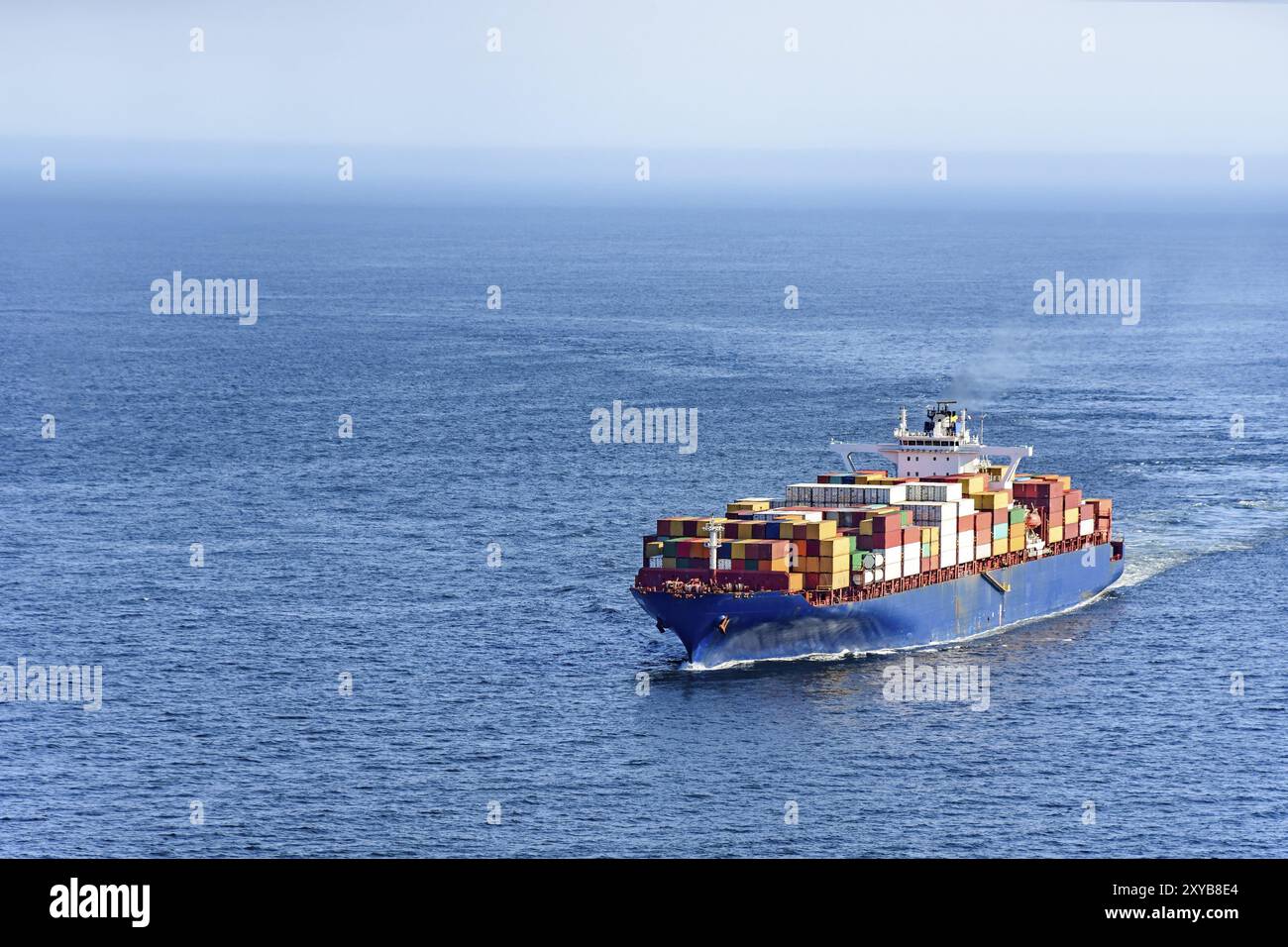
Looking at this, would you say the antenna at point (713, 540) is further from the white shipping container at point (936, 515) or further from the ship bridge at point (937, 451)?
the ship bridge at point (937, 451)

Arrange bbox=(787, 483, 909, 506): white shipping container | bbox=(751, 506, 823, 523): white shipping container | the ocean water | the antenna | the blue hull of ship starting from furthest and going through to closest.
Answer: bbox=(787, 483, 909, 506): white shipping container → bbox=(751, 506, 823, 523): white shipping container → the antenna → the blue hull of ship → the ocean water

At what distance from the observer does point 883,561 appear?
7988 centimetres

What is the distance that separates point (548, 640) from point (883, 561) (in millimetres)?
13097

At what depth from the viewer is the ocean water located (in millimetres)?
57250

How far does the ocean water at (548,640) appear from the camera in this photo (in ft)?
188

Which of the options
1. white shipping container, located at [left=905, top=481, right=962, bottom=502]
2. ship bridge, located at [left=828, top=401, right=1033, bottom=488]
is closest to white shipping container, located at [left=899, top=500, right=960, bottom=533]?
white shipping container, located at [left=905, top=481, right=962, bottom=502]

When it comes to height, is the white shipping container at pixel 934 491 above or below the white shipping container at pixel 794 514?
above

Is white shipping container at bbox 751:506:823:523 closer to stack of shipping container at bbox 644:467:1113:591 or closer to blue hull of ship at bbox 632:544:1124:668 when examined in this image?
stack of shipping container at bbox 644:467:1113:591

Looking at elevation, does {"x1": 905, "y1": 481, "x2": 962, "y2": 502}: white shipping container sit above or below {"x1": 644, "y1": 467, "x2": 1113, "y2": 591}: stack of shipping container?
above

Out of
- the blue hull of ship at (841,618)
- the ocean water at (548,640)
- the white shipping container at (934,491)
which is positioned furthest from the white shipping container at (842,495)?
the ocean water at (548,640)

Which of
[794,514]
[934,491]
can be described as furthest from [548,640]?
[934,491]

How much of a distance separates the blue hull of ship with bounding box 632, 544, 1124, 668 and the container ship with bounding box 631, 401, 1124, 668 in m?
0.05

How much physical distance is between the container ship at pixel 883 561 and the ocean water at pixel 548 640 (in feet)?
4.76

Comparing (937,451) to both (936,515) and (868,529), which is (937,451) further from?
(868,529)
